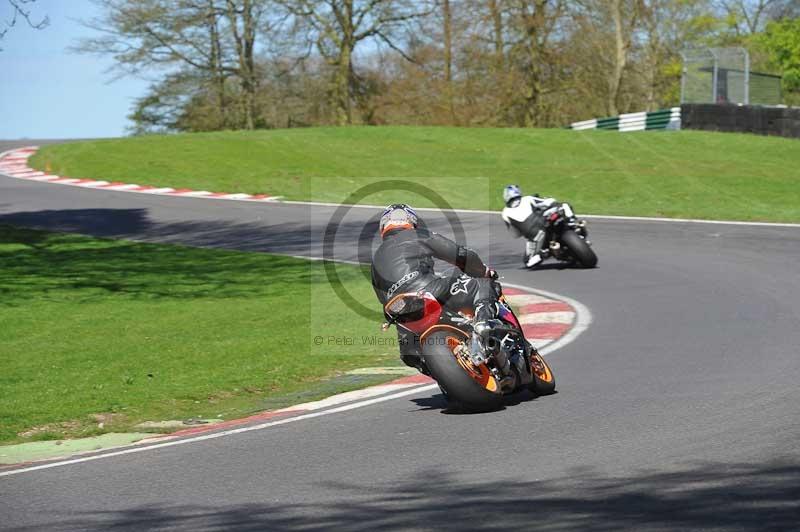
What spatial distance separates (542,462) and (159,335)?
7000mm

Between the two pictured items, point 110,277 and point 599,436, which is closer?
point 599,436

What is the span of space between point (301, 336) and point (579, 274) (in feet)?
16.8

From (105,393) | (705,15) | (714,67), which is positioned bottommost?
(105,393)

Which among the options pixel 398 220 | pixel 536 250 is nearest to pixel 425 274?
pixel 398 220

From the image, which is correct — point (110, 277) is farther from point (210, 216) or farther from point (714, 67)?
point (714, 67)

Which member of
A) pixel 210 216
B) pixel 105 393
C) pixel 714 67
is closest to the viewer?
pixel 105 393

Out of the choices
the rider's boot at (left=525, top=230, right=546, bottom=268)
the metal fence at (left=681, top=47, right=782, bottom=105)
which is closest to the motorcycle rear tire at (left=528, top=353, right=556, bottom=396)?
the rider's boot at (left=525, top=230, right=546, bottom=268)

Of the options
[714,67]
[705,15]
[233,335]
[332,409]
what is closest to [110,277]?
[233,335]

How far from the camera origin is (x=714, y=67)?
32.4 meters

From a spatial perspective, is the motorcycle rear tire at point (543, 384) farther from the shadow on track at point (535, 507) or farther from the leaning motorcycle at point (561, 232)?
the leaning motorcycle at point (561, 232)

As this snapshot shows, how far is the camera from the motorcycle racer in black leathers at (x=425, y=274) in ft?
25.4

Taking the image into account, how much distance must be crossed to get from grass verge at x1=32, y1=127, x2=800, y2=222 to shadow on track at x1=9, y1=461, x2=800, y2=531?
661 inches

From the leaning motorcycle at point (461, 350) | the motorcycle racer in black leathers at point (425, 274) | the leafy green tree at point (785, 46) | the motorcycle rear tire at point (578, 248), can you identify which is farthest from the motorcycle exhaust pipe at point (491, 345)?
the leafy green tree at point (785, 46)

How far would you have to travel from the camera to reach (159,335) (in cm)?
1236
